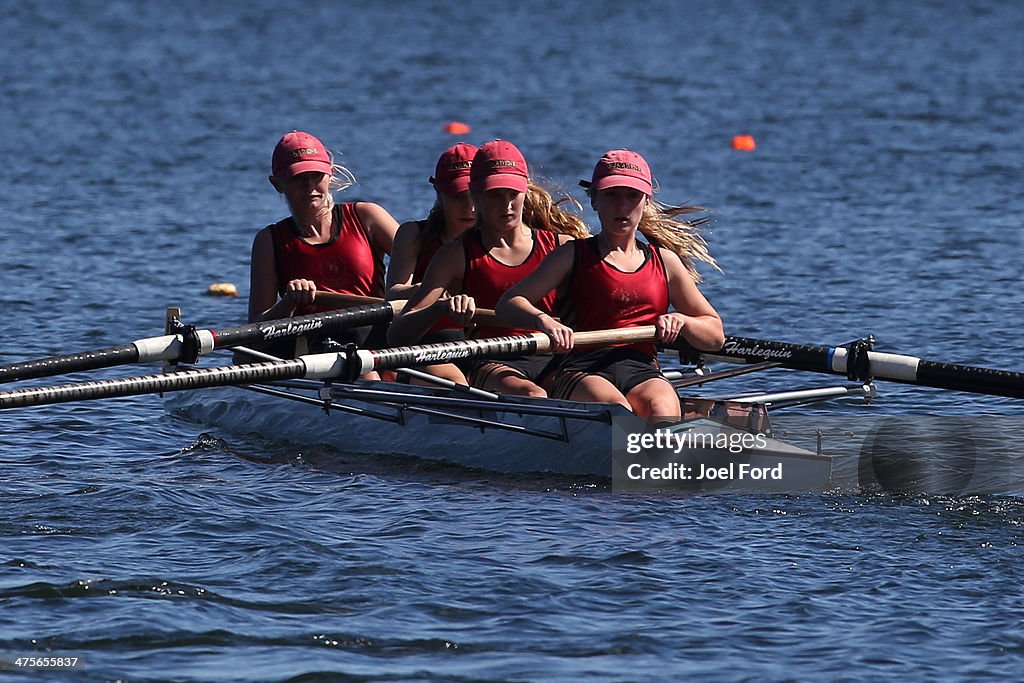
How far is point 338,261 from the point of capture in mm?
10500

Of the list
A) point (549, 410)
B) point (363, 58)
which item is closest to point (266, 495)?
point (549, 410)

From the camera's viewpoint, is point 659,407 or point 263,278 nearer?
point 659,407

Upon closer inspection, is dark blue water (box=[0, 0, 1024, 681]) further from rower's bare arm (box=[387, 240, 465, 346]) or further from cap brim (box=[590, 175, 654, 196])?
cap brim (box=[590, 175, 654, 196])

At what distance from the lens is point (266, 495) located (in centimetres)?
896

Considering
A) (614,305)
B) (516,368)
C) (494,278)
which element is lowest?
(516,368)

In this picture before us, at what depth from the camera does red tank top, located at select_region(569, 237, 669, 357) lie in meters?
8.91

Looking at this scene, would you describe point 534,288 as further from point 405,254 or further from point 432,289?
point 405,254

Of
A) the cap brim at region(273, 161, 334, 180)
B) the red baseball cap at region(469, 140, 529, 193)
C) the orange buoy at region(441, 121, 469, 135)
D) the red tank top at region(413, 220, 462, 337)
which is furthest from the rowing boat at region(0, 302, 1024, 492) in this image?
the orange buoy at region(441, 121, 469, 135)

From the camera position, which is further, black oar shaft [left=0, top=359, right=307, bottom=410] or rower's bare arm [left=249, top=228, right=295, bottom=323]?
rower's bare arm [left=249, top=228, right=295, bottom=323]

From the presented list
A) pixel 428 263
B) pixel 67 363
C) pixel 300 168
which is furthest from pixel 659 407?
pixel 67 363

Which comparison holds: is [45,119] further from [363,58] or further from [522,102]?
[363,58]

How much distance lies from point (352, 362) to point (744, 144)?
54.0 feet

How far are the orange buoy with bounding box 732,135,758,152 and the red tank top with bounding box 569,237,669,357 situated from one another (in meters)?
15.7

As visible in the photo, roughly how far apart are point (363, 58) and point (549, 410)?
30643 mm
